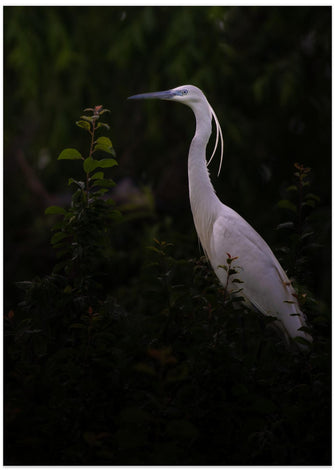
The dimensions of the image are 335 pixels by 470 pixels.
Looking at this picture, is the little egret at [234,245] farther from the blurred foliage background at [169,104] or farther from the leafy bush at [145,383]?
the blurred foliage background at [169,104]

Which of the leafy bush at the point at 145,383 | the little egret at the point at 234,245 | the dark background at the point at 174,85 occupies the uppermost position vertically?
the dark background at the point at 174,85

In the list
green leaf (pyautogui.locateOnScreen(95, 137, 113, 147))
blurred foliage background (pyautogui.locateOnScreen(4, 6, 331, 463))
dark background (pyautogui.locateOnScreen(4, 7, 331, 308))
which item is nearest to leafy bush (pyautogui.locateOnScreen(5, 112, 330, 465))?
green leaf (pyautogui.locateOnScreen(95, 137, 113, 147))

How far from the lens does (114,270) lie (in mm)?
4828

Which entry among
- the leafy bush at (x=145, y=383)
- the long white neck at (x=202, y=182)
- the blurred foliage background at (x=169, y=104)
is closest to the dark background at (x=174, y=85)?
the blurred foliage background at (x=169, y=104)

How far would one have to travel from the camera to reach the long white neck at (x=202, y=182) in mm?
2062

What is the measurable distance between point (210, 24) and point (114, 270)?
2.27m

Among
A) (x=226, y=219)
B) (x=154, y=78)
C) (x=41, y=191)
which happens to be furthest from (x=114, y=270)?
(x=226, y=219)

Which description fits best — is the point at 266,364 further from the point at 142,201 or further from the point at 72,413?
the point at 142,201

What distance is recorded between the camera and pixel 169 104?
4.97m

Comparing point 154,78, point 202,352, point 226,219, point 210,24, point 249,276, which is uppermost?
point 210,24

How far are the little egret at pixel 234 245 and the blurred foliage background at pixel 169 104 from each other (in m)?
1.62

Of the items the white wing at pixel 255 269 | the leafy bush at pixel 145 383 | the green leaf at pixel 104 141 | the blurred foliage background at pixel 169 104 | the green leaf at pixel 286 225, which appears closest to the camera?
the leafy bush at pixel 145 383

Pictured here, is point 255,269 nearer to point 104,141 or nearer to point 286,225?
point 286,225

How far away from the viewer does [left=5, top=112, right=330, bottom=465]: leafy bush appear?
1300 millimetres
